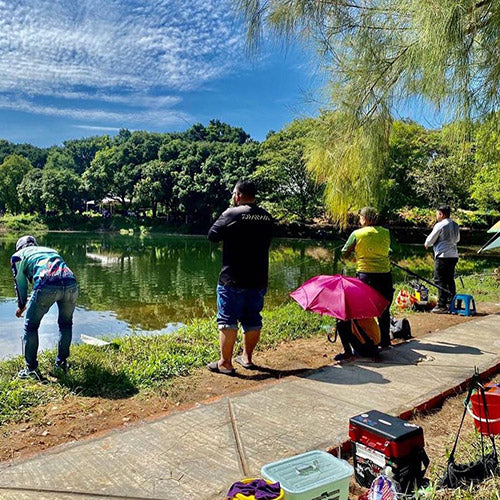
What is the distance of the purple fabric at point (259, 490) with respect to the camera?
162 centimetres

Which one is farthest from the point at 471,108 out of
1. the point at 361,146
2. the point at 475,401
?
the point at 475,401

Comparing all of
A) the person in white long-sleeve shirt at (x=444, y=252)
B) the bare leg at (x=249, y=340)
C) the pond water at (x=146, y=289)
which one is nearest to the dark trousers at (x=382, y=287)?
the bare leg at (x=249, y=340)

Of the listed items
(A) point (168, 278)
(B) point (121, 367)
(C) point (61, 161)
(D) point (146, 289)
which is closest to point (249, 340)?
(B) point (121, 367)

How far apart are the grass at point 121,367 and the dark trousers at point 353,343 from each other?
32.4 inches

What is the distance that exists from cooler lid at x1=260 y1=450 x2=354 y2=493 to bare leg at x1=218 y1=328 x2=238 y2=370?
1702mm

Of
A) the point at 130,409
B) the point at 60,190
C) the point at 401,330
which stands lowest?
the point at 130,409

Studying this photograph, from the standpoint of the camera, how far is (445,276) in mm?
6402

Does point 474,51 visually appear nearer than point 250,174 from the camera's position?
Yes

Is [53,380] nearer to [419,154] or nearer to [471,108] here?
[471,108]

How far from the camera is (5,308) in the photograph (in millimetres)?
9258

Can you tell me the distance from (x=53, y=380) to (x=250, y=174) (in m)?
31.0

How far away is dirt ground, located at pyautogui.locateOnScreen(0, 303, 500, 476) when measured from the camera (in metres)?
2.64

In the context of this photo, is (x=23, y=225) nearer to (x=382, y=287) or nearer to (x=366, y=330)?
(x=382, y=287)

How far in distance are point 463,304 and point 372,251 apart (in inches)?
106
